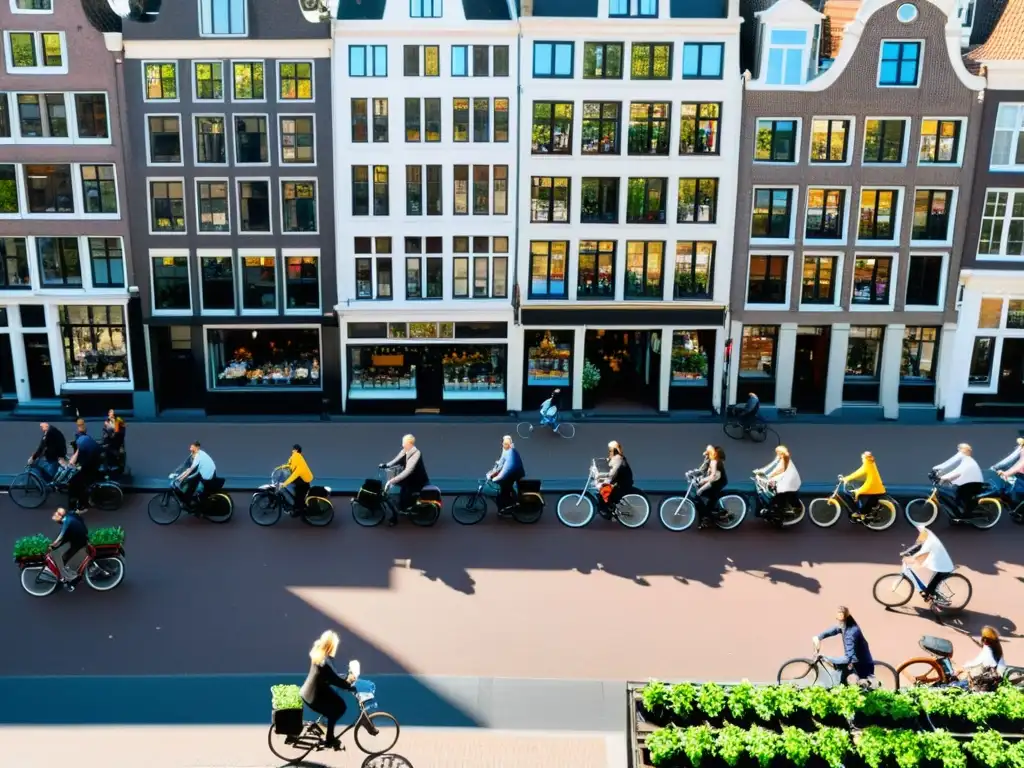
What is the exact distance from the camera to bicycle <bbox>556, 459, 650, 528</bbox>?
19.3 m

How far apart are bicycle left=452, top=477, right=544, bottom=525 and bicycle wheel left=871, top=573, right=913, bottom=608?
6.92m

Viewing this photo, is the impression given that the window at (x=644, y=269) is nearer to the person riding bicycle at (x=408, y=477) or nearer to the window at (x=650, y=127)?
the window at (x=650, y=127)

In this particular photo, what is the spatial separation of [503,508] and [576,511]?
158cm

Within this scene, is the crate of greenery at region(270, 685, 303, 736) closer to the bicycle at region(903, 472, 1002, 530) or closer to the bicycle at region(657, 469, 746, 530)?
the bicycle at region(657, 469, 746, 530)

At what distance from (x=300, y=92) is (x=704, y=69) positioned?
40.6 feet

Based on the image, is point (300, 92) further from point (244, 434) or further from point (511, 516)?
point (511, 516)

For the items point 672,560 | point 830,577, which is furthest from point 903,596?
point 672,560

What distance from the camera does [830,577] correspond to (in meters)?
17.3

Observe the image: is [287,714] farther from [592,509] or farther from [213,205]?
[213,205]

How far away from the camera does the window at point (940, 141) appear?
27562mm

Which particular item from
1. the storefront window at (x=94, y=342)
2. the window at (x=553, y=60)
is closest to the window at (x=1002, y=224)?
the window at (x=553, y=60)

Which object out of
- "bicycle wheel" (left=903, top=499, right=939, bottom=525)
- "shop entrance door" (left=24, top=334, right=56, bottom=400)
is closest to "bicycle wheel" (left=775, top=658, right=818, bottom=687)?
"bicycle wheel" (left=903, top=499, right=939, bottom=525)

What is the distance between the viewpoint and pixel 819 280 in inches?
1142

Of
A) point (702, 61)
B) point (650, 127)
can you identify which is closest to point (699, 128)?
point (650, 127)
